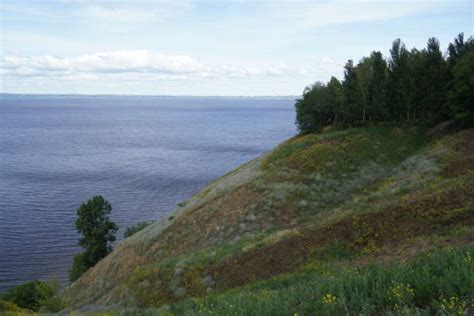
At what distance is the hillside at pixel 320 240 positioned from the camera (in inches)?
465

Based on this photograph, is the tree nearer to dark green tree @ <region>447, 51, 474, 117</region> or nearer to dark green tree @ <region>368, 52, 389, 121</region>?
dark green tree @ <region>368, 52, 389, 121</region>

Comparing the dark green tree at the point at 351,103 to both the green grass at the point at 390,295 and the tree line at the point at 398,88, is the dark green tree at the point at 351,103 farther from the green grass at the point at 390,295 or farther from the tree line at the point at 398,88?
the green grass at the point at 390,295

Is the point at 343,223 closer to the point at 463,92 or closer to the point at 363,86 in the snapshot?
the point at 463,92

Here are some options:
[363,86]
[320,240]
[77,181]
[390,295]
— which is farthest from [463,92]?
[77,181]

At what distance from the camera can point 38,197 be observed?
84625 millimetres

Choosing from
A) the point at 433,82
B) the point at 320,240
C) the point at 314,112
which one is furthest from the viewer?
the point at 314,112

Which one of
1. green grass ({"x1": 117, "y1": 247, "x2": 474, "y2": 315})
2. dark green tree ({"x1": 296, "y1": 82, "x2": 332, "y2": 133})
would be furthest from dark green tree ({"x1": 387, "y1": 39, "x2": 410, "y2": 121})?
green grass ({"x1": 117, "y1": 247, "x2": 474, "y2": 315})

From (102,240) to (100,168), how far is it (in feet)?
212

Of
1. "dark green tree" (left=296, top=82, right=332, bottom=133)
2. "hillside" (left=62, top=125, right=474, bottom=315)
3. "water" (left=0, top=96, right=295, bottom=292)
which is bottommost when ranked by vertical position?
"water" (left=0, top=96, right=295, bottom=292)

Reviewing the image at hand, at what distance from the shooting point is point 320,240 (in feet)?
79.7

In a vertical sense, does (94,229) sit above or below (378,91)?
below

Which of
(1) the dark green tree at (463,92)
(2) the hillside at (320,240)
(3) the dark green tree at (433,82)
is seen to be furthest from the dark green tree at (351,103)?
(1) the dark green tree at (463,92)

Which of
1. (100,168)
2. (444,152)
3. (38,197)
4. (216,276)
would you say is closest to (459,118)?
(444,152)

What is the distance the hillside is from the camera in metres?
11.8
